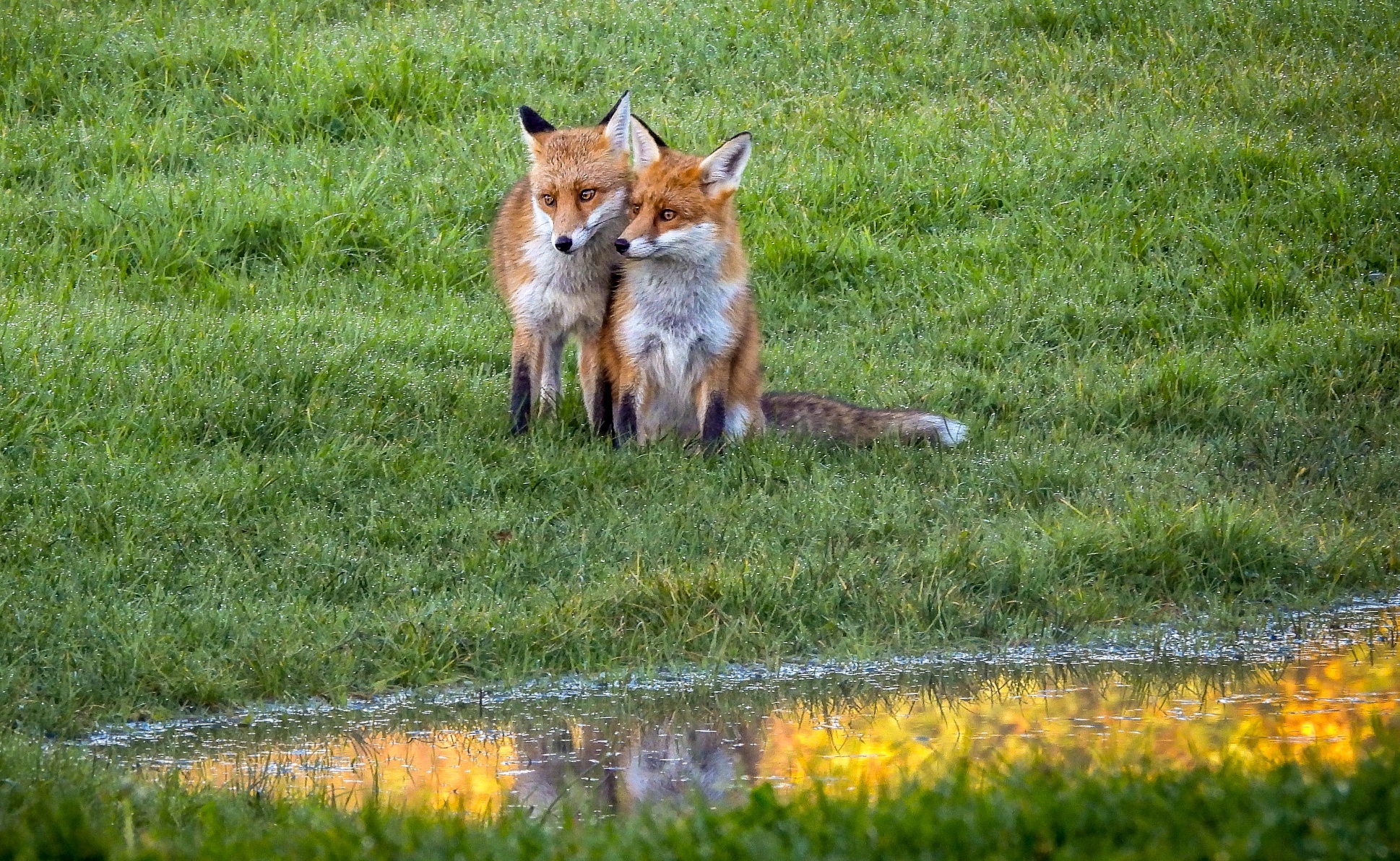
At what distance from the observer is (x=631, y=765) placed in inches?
156

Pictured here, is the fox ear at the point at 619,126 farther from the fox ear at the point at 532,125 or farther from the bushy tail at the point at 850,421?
the bushy tail at the point at 850,421

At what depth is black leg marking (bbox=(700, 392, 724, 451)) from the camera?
715 cm

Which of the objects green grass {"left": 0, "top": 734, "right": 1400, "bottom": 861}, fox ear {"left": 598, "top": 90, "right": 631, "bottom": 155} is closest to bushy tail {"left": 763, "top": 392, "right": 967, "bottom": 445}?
fox ear {"left": 598, "top": 90, "right": 631, "bottom": 155}

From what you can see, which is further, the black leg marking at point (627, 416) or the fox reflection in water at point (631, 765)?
the black leg marking at point (627, 416)

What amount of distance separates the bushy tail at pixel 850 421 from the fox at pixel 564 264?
0.88 meters

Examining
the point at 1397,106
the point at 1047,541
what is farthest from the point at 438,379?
the point at 1397,106

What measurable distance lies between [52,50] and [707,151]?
5.23 meters

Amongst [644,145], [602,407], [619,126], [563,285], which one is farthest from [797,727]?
[619,126]

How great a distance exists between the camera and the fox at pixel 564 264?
7.34 metres

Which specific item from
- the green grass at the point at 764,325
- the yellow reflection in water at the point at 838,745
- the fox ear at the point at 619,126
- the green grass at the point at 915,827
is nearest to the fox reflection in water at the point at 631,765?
the yellow reflection in water at the point at 838,745

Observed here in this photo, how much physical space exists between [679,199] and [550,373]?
1.14 meters

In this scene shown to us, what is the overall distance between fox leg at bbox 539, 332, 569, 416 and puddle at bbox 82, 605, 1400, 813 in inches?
114

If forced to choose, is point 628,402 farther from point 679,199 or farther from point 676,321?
point 679,199

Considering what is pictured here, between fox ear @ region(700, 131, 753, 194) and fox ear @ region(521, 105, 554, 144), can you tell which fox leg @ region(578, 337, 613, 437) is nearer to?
fox ear @ region(700, 131, 753, 194)
